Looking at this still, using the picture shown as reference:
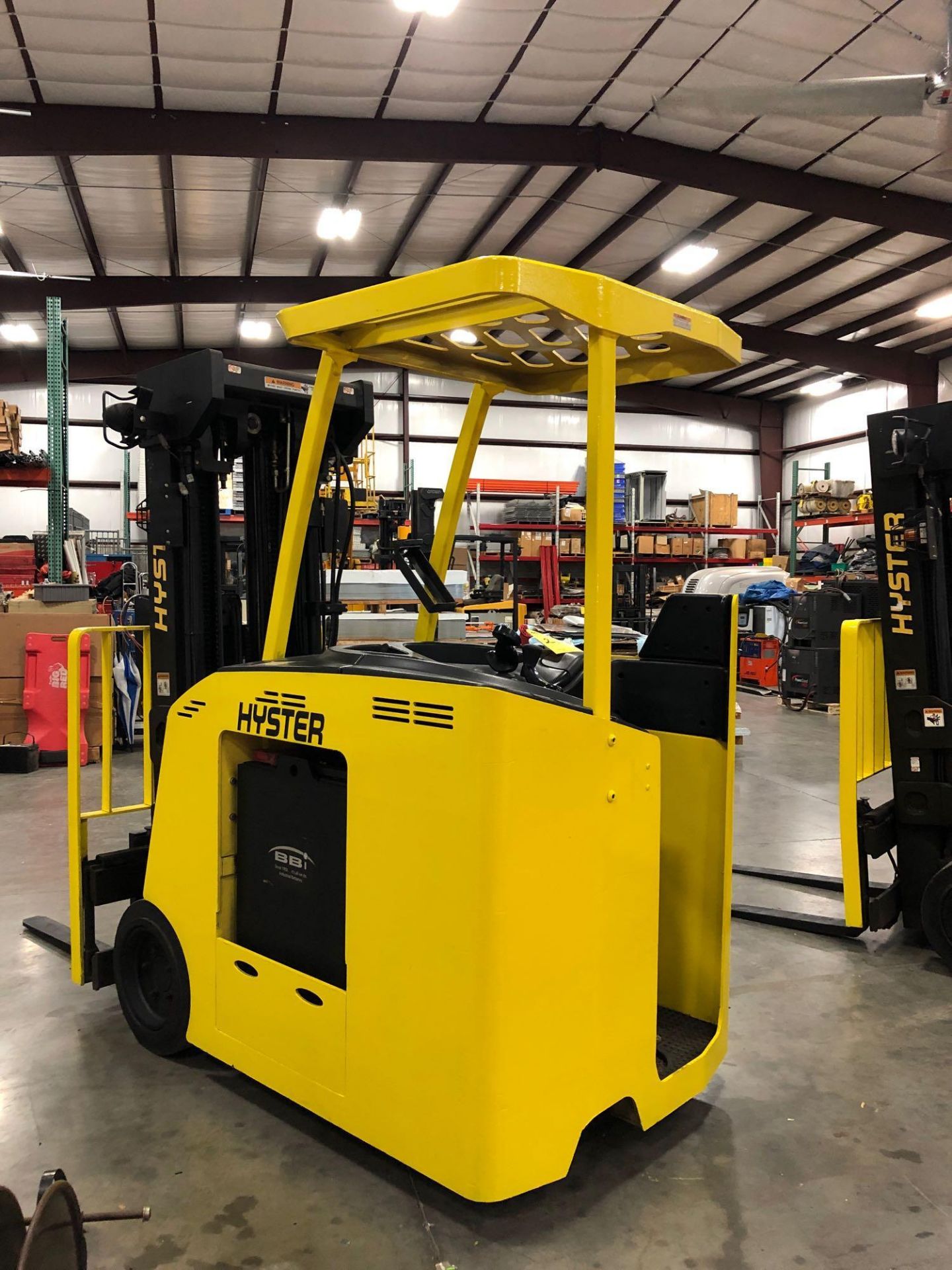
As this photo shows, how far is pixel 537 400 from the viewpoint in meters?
20.3

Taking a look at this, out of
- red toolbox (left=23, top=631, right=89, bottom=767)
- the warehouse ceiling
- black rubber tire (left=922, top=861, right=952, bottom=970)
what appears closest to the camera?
black rubber tire (left=922, top=861, right=952, bottom=970)

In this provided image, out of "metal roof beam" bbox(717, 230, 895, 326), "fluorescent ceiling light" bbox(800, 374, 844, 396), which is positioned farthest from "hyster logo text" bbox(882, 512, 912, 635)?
"fluorescent ceiling light" bbox(800, 374, 844, 396)

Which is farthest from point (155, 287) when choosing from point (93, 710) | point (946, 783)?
point (946, 783)

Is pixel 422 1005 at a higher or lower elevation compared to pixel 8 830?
higher

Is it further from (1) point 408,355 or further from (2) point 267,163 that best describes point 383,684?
(2) point 267,163

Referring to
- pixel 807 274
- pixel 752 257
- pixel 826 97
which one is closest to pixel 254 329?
pixel 752 257

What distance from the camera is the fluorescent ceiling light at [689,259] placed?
13547 mm

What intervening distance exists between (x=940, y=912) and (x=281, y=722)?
311 cm

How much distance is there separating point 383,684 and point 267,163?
10232mm

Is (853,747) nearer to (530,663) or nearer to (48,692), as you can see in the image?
(530,663)

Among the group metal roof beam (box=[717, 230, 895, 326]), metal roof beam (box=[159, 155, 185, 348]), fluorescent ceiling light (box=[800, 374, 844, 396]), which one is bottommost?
fluorescent ceiling light (box=[800, 374, 844, 396])

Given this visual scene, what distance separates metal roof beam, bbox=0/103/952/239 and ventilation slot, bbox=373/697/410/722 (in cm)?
906

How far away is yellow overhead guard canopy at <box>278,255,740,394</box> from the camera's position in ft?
6.82

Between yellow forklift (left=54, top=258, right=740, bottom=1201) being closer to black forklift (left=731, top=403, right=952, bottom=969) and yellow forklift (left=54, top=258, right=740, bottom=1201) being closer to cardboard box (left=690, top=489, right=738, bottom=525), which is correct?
black forklift (left=731, top=403, right=952, bottom=969)
